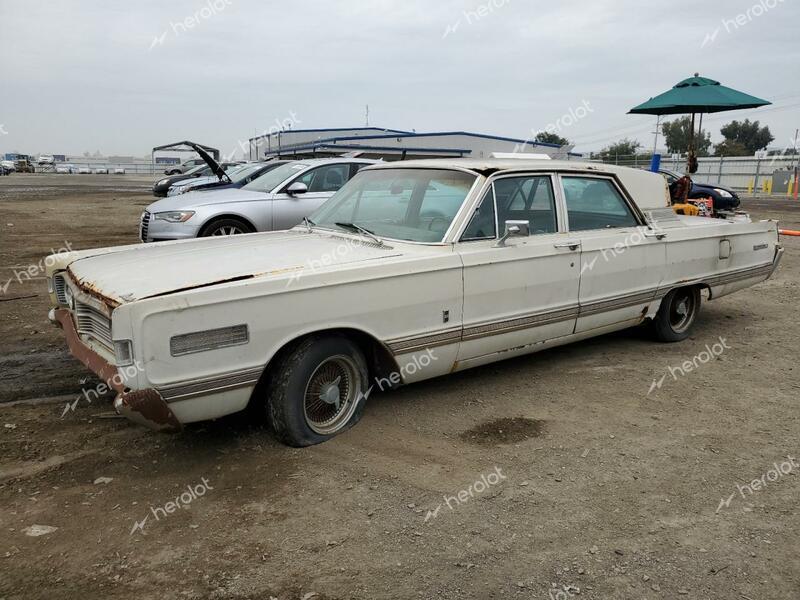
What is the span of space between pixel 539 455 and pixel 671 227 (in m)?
2.92

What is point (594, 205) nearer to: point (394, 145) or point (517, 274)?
point (517, 274)

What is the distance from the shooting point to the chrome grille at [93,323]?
333cm

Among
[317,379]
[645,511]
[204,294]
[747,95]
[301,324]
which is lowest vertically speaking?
[645,511]

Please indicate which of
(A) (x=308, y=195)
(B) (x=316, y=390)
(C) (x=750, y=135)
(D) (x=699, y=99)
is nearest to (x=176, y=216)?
(A) (x=308, y=195)

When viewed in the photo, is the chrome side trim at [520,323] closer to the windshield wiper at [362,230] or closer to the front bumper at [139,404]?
the windshield wiper at [362,230]

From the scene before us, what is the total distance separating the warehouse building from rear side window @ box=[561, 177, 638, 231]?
695 centimetres

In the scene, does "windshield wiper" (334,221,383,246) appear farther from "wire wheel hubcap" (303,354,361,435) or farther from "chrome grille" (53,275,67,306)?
"chrome grille" (53,275,67,306)

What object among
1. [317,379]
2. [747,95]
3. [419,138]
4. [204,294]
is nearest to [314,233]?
[317,379]

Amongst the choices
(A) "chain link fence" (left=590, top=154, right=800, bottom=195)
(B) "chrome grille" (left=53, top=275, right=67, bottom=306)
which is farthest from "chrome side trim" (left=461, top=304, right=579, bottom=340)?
(A) "chain link fence" (left=590, top=154, right=800, bottom=195)

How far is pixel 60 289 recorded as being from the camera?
13.9 ft

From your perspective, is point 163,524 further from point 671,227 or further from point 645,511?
point 671,227

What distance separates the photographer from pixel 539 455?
370 cm

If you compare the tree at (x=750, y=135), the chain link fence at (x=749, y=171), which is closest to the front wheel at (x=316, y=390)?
the chain link fence at (x=749, y=171)

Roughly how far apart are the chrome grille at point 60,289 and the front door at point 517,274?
259 centimetres
